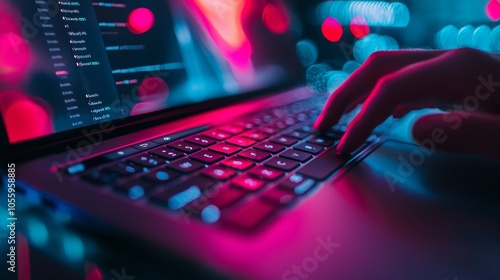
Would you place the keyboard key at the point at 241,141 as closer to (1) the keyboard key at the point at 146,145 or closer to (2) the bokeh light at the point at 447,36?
(1) the keyboard key at the point at 146,145

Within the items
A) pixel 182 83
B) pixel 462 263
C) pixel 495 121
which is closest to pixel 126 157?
pixel 182 83

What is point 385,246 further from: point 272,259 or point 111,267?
point 111,267

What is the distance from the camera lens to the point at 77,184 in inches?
14.1

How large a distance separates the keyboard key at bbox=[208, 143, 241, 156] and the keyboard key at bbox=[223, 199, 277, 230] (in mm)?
146

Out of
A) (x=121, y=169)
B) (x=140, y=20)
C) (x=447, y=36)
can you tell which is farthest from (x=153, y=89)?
(x=447, y=36)

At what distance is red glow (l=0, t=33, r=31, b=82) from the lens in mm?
408

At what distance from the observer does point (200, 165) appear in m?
0.42

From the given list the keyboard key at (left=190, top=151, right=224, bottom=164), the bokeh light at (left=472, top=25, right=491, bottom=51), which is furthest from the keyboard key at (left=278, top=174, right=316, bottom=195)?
the bokeh light at (left=472, top=25, right=491, bottom=51)

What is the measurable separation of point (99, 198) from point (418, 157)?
44 centimetres

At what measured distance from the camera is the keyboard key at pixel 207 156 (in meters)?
Result: 0.44

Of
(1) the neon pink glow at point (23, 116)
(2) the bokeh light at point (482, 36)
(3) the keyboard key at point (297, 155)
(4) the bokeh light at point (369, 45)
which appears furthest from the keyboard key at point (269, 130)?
(2) the bokeh light at point (482, 36)

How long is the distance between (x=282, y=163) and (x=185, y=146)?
0.48 feet

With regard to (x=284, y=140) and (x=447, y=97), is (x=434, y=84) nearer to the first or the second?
Result: (x=447, y=97)

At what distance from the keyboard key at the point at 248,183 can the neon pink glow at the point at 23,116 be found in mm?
269
